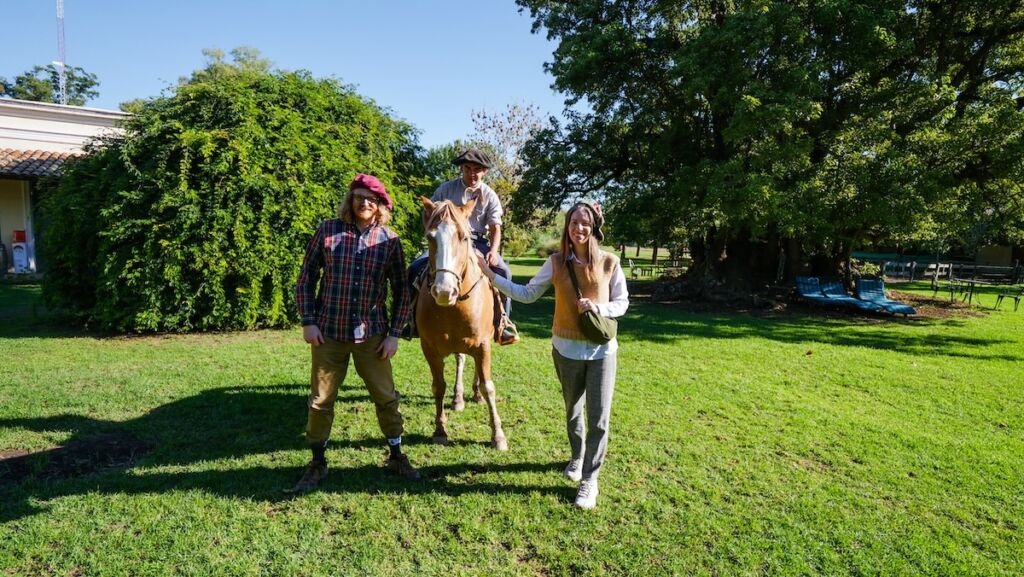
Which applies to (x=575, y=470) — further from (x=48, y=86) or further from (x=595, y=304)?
(x=48, y=86)

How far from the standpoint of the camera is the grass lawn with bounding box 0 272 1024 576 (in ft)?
11.2

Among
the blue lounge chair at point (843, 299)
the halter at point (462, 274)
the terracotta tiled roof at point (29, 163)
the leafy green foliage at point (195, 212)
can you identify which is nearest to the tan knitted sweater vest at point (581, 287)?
the halter at point (462, 274)

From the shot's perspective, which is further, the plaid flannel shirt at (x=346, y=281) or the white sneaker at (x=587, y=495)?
the white sneaker at (x=587, y=495)

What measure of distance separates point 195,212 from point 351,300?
6859 mm

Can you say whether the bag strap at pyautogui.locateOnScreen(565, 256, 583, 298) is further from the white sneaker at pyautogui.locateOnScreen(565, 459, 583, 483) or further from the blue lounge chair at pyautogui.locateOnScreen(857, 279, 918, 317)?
the blue lounge chair at pyautogui.locateOnScreen(857, 279, 918, 317)

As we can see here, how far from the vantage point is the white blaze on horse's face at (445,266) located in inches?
143

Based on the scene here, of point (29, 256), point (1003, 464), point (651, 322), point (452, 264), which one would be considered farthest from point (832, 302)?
point (29, 256)

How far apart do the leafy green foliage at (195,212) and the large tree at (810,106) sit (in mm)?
8913

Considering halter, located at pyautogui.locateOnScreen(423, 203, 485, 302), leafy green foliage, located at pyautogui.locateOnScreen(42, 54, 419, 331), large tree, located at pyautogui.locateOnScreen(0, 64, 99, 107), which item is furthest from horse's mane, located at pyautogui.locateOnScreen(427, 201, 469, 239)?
large tree, located at pyautogui.locateOnScreen(0, 64, 99, 107)

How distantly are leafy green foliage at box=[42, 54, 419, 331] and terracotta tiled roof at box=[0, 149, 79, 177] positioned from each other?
9645mm

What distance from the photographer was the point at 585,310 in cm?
365

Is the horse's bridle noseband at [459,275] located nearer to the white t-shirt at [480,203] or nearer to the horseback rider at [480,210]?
the horseback rider at [480,210]

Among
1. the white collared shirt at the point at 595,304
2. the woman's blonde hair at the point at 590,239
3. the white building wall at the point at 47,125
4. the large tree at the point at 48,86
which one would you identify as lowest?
the white collared shirt at the point at 595,304

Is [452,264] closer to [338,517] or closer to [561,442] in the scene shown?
[338,517]
